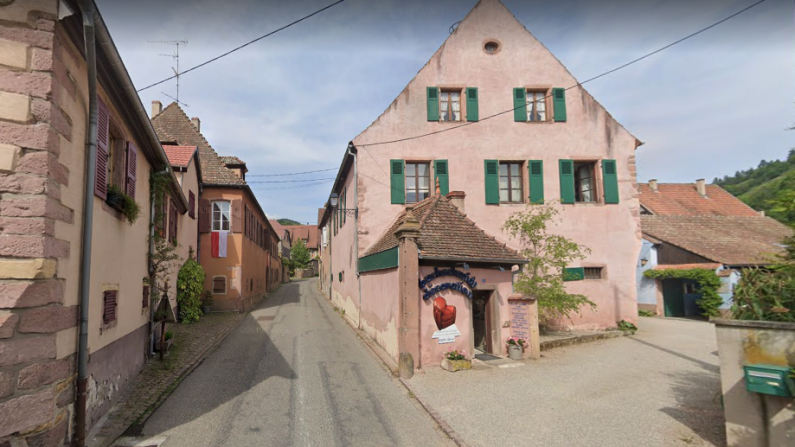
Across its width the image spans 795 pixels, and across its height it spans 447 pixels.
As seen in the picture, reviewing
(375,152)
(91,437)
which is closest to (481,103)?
(375,152)

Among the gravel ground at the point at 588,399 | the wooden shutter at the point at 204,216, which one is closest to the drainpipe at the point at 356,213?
the gravel ground at the point at 588,399

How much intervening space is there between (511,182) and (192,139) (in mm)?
16414

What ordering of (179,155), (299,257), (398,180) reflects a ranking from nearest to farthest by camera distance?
(398,180) < (179,155) < (299,257)

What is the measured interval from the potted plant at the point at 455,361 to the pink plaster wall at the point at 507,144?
19.3ft

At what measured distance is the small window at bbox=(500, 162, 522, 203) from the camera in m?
15.9

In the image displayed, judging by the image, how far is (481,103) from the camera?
15.8 metres

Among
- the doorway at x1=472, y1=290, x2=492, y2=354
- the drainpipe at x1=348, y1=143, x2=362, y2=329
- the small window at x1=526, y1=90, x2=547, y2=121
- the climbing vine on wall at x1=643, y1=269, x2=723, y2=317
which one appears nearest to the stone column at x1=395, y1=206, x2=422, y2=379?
the doorway at x1=472, y1=290, x2=492, y2=354

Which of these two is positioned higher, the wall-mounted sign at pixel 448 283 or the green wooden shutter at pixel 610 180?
the green wooden shutter at pixel 610 180

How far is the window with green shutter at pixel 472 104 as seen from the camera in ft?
51.2

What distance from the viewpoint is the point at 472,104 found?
15.6 meters

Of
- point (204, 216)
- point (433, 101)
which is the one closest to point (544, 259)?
point (433, 101)

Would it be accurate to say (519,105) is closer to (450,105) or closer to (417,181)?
(450,105)

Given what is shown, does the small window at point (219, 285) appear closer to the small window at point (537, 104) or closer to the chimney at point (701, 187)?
the small window at point (537, 104)

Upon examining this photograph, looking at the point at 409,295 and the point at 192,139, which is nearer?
the point at 409,295
